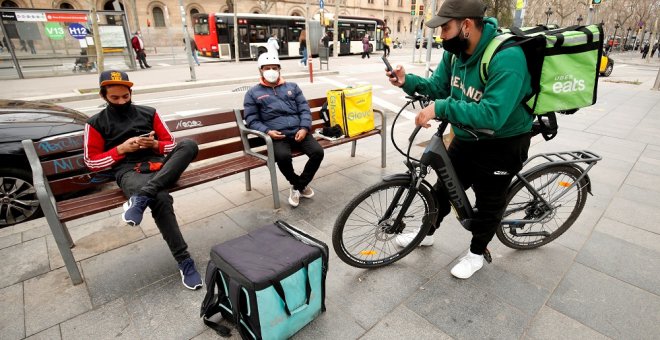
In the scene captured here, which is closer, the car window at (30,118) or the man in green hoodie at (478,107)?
the man in green hoodie at (478,107)

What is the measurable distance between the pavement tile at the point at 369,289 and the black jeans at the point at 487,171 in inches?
23.5

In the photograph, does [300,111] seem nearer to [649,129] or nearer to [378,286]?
[378,286]

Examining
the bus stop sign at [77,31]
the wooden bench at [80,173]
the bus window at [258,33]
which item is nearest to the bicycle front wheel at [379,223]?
the wooden bench at [80,173]

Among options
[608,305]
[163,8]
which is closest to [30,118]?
[608,305]

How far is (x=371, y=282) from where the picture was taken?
8.68 ft

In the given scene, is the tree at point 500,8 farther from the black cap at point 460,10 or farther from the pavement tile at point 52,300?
the pavement tile at point 52,300

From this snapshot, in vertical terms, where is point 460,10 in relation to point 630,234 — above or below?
above

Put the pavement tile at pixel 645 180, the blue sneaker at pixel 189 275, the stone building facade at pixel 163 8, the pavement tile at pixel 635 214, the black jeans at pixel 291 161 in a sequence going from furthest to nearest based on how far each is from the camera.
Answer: the stone building facade at pixel 163 8 → the pavement tile at pixel 645 180 → the black jeans at pixel 291 161 → the pavement tile at pixel 635 214 → the blue sneaker at pixel 189 275

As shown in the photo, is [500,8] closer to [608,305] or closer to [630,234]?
[630,234]

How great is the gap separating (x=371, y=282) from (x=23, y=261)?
9.24 ft

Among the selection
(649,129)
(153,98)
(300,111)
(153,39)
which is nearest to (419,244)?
(300,111)

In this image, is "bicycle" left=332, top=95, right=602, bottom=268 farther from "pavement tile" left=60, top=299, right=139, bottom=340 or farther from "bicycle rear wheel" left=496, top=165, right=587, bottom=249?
"pavement tile" left=60, top=299, right=139, bottom=340

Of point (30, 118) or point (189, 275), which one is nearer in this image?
point (189, 275)

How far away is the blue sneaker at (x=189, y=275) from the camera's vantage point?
2.58 metres
